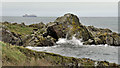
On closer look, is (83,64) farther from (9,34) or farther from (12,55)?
(9,34)

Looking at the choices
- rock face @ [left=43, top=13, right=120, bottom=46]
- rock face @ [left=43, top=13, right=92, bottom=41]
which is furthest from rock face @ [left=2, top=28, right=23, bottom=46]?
rock face @ [left=43, top=13, right=92, bottom=41]

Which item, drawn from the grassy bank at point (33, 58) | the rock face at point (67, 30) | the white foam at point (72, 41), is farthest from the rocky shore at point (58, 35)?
A: the grassy bank at point (33, 58)

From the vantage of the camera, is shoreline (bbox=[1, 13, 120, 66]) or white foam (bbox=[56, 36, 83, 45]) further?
white foam (bbox=[56, 36, 83, 45])

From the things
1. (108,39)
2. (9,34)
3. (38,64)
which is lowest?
(108,39)

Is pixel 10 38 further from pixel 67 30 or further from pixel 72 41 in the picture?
pixel 67 30

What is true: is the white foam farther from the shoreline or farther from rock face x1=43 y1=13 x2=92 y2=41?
rock face x1=43 y1=13 x2=92 y2=41

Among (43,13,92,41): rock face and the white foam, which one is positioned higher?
(43,13,92,41): rock face

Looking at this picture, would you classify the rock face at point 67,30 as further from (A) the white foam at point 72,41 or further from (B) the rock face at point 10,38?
(B) the rock face at point 10,38

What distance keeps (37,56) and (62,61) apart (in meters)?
1.75

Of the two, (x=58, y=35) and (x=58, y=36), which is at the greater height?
(x=58, y=35)

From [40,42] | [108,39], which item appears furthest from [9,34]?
[108,39]

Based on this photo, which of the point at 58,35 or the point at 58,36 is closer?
the point at 58,36

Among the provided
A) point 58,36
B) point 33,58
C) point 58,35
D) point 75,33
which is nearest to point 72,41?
point 75,33

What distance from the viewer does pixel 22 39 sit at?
39.0m
